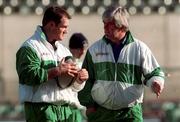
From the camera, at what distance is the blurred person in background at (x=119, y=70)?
200 inches

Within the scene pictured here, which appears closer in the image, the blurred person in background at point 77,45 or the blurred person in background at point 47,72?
the blurred person in background at point 47,72

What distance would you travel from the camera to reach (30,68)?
482cm

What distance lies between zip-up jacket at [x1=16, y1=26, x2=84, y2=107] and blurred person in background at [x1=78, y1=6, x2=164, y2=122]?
19cm

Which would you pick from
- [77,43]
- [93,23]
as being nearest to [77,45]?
[77,43]

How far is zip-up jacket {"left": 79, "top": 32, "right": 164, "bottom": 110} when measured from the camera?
5.08 metres

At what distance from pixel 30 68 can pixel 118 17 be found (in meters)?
0.72

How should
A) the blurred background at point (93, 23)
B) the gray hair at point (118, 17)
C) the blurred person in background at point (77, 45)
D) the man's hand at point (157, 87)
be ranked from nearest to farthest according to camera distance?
the man's hand at point (157, 87) < the gray hair at point (118, 17) < the blurred person in background at point (77, 45) < the blurred background at point (93, 23)

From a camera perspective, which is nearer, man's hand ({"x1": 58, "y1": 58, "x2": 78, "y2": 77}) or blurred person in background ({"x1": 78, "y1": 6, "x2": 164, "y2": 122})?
man's hand ({"x1": 58, "y1": 58, "x2": 78, "y2": 77})

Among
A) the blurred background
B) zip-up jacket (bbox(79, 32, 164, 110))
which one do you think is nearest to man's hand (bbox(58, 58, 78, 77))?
zip-up jacket (bbox(79, 32, 164, 110))

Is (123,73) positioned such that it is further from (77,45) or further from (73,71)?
(77,45)

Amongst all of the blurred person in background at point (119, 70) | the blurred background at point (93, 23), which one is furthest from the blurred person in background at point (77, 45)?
the blurred background at point (93, 23)

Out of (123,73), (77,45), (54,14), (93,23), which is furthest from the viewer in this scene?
(93,23)

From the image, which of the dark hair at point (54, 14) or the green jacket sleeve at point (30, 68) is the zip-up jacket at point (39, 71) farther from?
the dark hair at point (54, 14)

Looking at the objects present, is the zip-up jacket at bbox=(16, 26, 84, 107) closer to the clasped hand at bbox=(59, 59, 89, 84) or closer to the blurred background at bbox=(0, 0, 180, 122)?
the clasped hand at bbox=(59, 59, 89, 84)
